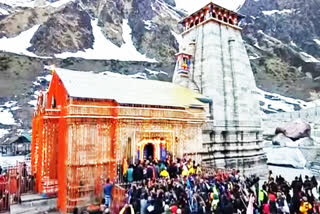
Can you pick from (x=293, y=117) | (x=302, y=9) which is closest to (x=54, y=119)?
(x=293, y=117)

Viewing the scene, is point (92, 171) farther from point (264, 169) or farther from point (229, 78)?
point (264, 169)

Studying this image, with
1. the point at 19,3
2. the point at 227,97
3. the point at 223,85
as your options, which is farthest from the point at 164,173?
the point at 19,3

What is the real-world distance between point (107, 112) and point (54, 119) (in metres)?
3.43

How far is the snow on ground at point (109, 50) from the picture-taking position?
3715 inches

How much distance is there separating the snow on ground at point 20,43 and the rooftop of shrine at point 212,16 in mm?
72829

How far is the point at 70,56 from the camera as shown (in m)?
89.1

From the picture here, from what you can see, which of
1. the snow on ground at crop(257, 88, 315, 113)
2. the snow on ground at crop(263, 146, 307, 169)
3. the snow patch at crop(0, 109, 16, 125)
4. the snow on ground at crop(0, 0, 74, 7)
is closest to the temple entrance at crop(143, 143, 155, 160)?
the snow on ground at crop(263, 146, 307, 169)

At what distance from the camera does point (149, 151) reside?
17109mm

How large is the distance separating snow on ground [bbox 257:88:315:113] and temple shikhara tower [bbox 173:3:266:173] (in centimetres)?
6059

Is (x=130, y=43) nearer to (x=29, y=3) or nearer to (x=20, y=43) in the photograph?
(x=20, y=43)

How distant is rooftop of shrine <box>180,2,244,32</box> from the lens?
23.4 meters

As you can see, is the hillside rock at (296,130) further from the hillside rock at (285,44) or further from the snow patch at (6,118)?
the hillside rock at (285,44)

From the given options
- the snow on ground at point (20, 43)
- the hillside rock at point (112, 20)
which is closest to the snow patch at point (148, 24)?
the hillside rock at point (112, 20)

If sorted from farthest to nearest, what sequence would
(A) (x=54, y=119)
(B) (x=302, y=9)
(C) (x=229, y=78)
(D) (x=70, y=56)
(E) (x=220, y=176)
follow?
(B) (x=302, y=9) < (D) (x=70, y=56) < (C) (x=229, y=78) < (A) (x=54, y=119) < (E) (x=220, y=176)
